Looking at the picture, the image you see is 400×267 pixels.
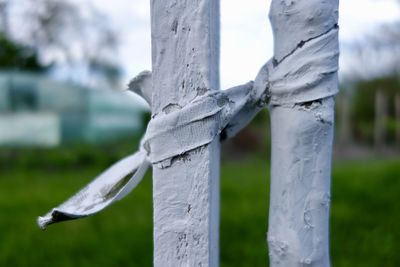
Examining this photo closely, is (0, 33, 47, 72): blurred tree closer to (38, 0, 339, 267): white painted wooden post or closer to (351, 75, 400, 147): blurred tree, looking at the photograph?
(351, 75, 400, 147): blurred tree

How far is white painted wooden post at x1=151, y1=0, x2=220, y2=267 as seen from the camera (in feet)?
2.46

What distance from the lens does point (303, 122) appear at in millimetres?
761

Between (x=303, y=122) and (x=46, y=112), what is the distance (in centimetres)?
605

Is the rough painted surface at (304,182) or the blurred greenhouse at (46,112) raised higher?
the blurred greenhouse at (46,112)

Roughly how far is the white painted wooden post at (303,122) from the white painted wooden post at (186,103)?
0.32 feet

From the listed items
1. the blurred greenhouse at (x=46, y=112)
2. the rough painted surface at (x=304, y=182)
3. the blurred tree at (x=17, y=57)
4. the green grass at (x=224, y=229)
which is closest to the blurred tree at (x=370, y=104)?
the blurred greenhouse at (x=46, y=112)

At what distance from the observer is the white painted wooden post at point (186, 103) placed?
0.75 m

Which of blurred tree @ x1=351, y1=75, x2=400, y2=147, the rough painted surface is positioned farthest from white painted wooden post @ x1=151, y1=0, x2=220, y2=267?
blurred tree @ x1=351, y1=75, x2=400, y2=147

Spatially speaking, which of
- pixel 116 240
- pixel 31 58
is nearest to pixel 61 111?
pixel 31 58

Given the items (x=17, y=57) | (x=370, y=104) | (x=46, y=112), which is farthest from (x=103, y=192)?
(x=370, y=104)

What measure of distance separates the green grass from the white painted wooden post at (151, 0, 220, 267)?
1439 mm

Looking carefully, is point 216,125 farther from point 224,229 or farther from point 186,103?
point 224,229

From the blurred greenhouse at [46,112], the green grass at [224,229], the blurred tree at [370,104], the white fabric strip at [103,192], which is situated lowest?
the green grass at [224,229]

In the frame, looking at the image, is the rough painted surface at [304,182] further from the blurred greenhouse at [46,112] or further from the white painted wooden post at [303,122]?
the blurred greenhouse at [46,112]
